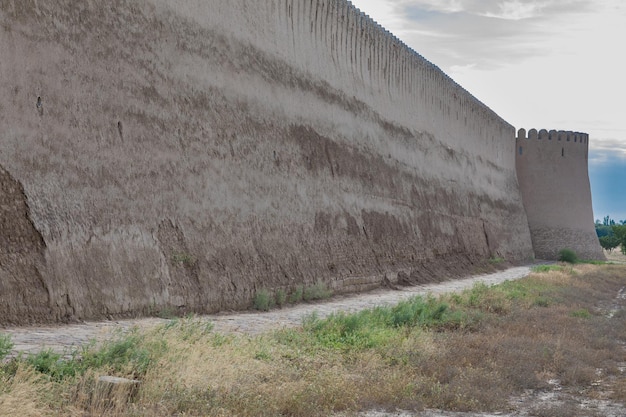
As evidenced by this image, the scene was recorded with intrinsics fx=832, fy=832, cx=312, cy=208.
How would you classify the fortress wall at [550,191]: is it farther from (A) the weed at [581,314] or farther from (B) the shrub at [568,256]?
(A) the weed at [581,314]

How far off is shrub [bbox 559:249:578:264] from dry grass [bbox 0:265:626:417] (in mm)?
23209

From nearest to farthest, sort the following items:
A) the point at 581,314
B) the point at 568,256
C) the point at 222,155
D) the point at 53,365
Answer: the point at 53,365 → the point at 222,155 → the point at 581,314 → the point at 568,256

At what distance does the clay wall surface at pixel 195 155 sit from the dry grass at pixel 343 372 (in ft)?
5.09

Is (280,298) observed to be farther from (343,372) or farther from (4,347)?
A: (4,347)

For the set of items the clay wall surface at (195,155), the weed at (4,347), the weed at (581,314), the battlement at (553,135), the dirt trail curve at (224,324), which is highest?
the battlement at (553,135)

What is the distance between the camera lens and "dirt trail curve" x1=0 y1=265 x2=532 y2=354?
6414mm

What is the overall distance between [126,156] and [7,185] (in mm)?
1662

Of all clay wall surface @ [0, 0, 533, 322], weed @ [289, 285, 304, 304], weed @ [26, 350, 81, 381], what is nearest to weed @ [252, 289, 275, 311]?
clay wall surface @ [0, 0, 533, 322]

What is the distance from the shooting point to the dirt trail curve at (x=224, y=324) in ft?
21.0

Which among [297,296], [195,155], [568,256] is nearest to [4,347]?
[195,155]

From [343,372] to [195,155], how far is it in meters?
4.14

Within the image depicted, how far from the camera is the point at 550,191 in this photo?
34281mm

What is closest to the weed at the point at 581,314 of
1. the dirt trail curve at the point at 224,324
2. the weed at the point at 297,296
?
the dirt trail curve at the point at 224,324

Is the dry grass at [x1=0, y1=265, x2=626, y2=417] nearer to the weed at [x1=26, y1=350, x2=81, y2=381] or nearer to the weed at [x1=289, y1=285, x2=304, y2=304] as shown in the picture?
the weed at [x1=26, y1=350, x2=81, y2=381]
